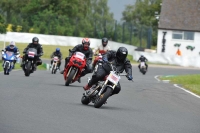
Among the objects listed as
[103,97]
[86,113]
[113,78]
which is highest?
[113,78]

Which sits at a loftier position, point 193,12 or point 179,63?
point 193,12

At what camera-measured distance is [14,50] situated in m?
28.7

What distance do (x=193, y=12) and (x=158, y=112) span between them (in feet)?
192

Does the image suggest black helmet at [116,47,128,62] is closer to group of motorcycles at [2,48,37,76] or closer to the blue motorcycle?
group of motorcycles at [2,48,37,76]

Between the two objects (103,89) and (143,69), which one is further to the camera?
(143,69)

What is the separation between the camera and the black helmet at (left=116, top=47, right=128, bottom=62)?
15633mm

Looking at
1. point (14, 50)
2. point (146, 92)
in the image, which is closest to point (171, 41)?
point (14, 50)

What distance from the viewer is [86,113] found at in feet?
46.1

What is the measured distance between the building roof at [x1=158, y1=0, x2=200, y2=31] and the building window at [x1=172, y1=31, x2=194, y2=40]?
414 mm

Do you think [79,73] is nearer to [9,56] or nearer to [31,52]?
[31,52]

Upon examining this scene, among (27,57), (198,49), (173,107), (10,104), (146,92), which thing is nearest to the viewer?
(10,104)

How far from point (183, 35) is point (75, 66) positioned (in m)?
51.7

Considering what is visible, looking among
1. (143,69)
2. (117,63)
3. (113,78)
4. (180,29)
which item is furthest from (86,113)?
(180,29)

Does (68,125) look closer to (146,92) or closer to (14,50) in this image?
(146,92)
